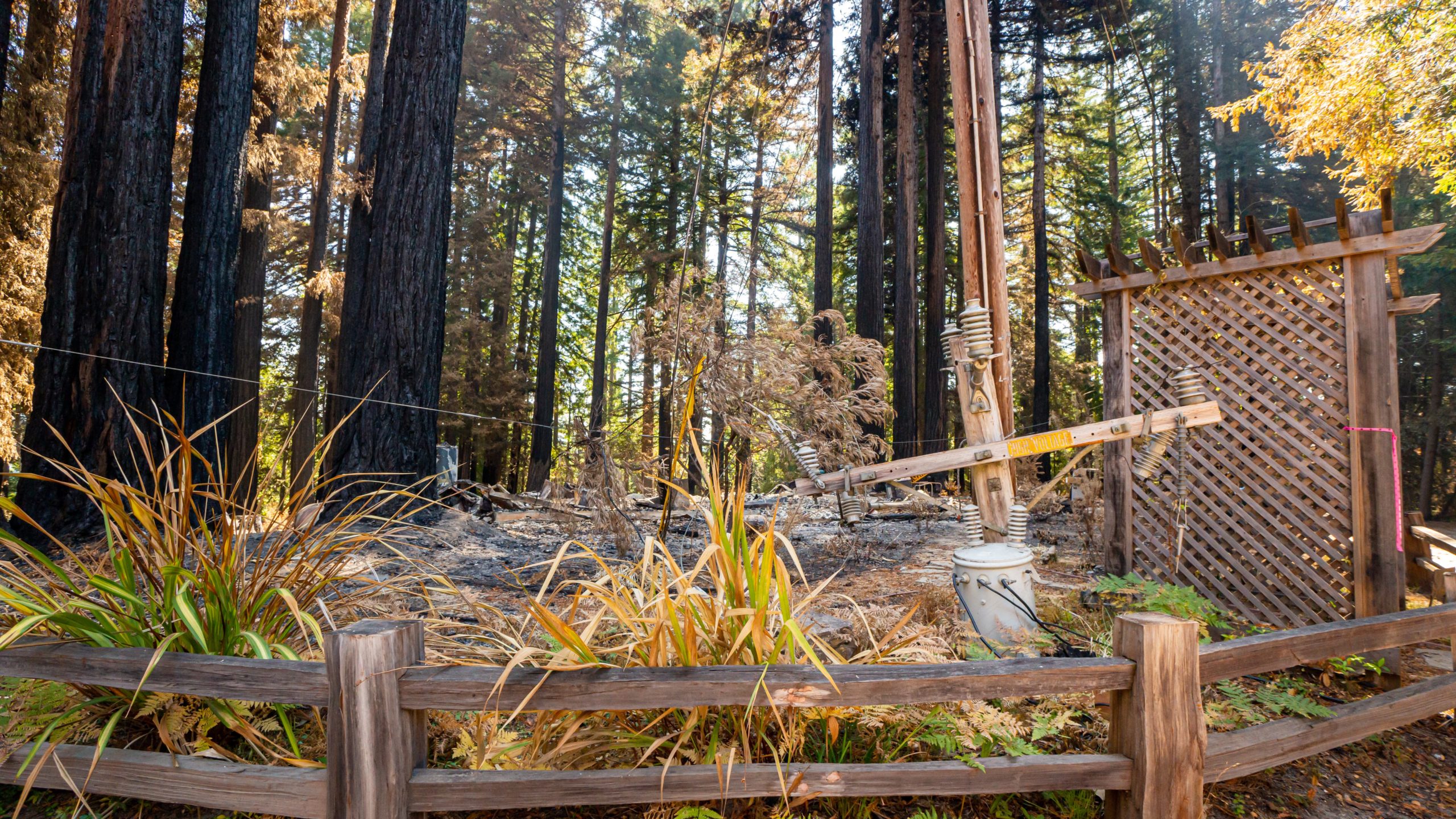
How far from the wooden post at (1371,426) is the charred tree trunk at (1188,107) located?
34.2ft

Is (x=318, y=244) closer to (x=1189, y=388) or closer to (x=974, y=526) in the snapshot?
(x=974, y=526)

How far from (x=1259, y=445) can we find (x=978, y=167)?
2.48 meters

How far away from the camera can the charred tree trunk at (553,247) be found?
49.4 feet

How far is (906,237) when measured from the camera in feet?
36.2

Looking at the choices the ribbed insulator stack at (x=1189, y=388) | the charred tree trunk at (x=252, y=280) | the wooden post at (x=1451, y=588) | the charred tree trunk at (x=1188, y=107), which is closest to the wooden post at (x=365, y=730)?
the ribbed insulator stack at (x=1189, y=388)

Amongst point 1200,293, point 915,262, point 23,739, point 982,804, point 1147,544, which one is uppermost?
point 915,262

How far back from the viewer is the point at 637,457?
4.48m

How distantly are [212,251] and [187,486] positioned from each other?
4785 millimetres

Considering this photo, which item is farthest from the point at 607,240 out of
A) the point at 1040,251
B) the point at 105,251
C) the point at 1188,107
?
the point at 1188,107

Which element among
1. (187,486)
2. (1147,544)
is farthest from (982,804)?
(1147,544)

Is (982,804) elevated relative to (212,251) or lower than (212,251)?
lower

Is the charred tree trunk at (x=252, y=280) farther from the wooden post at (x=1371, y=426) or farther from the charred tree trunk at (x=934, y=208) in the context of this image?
the wooden post at (x=1371, y=426)

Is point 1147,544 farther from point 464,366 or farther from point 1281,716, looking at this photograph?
point 464,366

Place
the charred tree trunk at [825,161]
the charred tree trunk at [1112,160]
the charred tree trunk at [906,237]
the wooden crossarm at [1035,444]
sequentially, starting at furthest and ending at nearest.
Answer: the charred tree trunk at [1112,160], the charred tree trunk at [825,161], the charred tree trunk at [906,237], the wooden crossarm at [1035,444]
